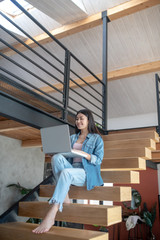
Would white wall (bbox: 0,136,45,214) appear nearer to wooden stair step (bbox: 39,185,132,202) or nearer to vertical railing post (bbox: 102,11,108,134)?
vertical railing post (bbox: 102,11,108,134)

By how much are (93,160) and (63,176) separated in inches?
12.0

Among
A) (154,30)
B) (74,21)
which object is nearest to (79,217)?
(74,21)

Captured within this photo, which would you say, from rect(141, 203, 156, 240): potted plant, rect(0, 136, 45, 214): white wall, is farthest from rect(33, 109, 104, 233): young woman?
rect(141, 203, 156, 240): potted plant

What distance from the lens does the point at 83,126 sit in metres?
2.30

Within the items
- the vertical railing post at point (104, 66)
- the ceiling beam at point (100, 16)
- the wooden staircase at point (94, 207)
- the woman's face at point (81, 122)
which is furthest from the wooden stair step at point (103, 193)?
the ceiling beam at point (100, 16)

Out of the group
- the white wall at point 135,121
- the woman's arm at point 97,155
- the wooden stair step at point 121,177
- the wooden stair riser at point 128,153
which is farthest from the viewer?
the white wall at point 135,121

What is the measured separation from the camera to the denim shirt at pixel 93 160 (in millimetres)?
2047

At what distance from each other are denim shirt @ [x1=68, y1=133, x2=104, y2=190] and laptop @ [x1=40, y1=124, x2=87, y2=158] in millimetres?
142

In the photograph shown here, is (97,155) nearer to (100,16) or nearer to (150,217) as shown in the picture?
(100,16)

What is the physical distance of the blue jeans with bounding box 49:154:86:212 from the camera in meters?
1.78

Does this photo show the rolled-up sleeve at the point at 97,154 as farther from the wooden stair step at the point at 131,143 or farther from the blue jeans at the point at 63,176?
the wooden stair step at the point at 131,143

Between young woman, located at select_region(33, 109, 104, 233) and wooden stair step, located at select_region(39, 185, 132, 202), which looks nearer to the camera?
young woman, located at select_region(33, 109, 104, 233)

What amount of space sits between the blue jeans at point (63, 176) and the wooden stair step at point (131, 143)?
1.08 metres

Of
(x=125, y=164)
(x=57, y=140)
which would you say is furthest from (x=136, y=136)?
(x=57, y=140)
